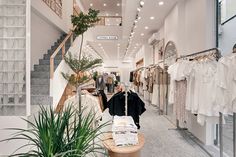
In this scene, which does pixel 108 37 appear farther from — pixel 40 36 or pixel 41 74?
pixel 41 74

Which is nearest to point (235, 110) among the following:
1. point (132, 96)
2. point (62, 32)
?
point (132, 96)

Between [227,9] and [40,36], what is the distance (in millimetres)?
6101

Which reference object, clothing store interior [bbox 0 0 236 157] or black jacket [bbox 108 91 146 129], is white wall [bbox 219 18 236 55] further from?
black jacket [bbox 108 91 146 129]

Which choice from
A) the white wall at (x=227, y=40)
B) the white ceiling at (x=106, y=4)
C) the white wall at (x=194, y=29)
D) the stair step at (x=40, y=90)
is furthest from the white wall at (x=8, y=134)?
the white ceiling at (x=106, y=4)

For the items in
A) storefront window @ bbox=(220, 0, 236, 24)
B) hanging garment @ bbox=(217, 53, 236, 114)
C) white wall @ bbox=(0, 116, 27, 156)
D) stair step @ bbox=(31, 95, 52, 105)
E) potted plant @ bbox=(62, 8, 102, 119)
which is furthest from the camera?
potted plant @ bbox=(62, 8, 102, 119)

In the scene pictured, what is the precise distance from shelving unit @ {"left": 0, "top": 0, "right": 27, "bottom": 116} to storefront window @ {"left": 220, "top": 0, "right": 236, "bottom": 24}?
3765mm

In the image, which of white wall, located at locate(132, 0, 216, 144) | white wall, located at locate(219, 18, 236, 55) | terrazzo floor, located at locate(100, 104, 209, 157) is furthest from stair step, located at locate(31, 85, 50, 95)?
white wall, located at locate(219, 18, 236, 55)

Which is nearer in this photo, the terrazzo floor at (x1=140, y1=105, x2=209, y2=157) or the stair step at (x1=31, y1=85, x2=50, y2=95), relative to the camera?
the terrazzo floor at (x1=140, y1=105, x2=209, y2=157)

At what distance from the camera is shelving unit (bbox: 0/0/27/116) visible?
4.16 metres

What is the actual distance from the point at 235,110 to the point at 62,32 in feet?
29.8

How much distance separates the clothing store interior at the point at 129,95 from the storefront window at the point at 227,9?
0.07 feet

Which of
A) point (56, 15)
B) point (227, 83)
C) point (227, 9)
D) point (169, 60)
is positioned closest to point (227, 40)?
point (227, 9)

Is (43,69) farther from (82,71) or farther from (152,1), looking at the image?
(152,1)

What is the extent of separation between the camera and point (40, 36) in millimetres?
8367
